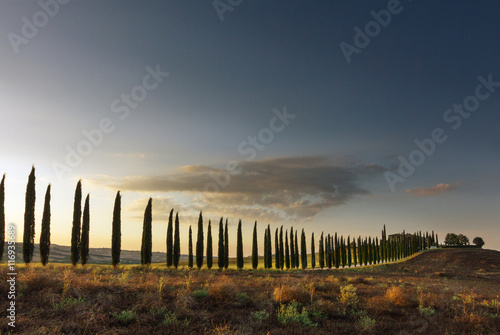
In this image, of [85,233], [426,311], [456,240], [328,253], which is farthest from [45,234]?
[456,240]

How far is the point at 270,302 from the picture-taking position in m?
12.7

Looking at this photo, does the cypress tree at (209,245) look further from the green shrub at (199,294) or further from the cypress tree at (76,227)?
the green shrub at (199,294)

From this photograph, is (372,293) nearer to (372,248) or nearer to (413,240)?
(372,248)

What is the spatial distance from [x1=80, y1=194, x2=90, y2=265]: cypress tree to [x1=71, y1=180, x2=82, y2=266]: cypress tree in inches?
20.6

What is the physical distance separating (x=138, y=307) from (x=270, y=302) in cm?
472

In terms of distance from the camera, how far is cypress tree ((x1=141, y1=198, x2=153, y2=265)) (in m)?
44.9

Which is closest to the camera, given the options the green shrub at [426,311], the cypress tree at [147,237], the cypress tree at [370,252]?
the green shrub at [426,311]

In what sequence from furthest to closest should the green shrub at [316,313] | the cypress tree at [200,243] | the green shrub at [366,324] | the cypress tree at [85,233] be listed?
the cypress tree at [200,243] → the cypress tree at [85,233] → the green shrub at [316,313] → the green shrub at [366,324]

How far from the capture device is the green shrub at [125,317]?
1006cm

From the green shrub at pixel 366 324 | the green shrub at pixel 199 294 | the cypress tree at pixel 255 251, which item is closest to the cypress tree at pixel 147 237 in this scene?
the cypress tree at pixel 255 251

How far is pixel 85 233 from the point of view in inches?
1585

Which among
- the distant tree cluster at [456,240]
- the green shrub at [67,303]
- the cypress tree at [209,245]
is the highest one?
the green shrub at [67,303]

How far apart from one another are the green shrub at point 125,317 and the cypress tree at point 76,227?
105 feet

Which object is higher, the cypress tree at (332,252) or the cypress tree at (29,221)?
the cypress tree at (29,221)
